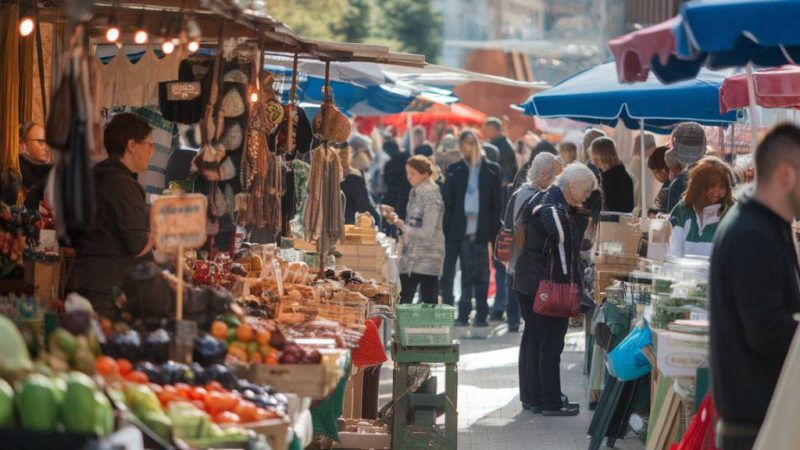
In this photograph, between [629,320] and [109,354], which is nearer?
[109,354]

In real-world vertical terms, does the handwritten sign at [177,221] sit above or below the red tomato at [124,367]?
above

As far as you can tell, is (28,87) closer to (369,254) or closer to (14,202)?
(14,202)

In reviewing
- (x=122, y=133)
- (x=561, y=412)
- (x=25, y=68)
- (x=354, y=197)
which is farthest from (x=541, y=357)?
(x=354, y=197)

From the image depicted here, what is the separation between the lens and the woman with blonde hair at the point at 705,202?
9125mm

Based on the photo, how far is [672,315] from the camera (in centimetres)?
736

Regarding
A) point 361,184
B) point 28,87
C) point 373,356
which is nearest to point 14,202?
point 28,87

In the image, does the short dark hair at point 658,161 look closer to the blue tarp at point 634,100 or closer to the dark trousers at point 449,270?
the blue tarp at point 634,100

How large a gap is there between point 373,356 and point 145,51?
2.96 meters

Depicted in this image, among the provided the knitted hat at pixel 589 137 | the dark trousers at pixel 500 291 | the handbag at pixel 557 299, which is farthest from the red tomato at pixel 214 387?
the dark trousers at pixel 500 291

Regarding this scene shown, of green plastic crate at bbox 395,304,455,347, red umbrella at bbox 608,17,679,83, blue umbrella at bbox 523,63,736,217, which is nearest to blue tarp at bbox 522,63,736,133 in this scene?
blue umbrella at bbox 523,63,736,217

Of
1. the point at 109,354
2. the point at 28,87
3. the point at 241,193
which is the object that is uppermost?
the point at 28,87

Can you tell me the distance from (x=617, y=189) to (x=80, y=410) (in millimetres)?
9673

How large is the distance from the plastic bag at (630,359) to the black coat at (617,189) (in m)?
5.19

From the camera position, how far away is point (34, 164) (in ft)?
29.8
